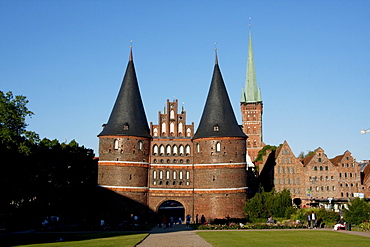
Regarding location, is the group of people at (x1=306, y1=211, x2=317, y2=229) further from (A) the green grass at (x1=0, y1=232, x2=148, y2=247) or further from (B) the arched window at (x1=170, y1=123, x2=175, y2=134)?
(B) the arched window at (x1=170, y1=123, x2=175, y2=134)

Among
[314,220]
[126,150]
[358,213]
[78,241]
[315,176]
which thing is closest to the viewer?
[78,241]

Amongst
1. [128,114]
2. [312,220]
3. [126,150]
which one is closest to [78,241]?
[312,220]

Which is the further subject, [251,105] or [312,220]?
[251,105]

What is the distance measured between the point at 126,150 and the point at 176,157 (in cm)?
632

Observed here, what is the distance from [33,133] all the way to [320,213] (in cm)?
3105

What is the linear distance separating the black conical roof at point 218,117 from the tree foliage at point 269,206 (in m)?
7.96

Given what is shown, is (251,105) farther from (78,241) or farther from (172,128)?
(78,241)

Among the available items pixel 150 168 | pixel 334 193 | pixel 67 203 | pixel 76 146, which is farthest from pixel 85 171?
pixel 334 193

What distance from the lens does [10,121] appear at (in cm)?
4909

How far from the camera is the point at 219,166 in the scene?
52938mm

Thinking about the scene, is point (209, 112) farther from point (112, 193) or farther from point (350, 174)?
point (350, 174)

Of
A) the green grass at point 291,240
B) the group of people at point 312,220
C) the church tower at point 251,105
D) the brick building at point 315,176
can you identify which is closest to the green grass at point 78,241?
the green grass at point 291,240

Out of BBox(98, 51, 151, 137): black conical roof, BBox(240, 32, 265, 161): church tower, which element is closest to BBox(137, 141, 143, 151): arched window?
BBox(98, 51, 151, 137): black conical roof

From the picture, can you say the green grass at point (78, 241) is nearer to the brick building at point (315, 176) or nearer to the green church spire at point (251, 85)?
the brick building at point (315, 176)
